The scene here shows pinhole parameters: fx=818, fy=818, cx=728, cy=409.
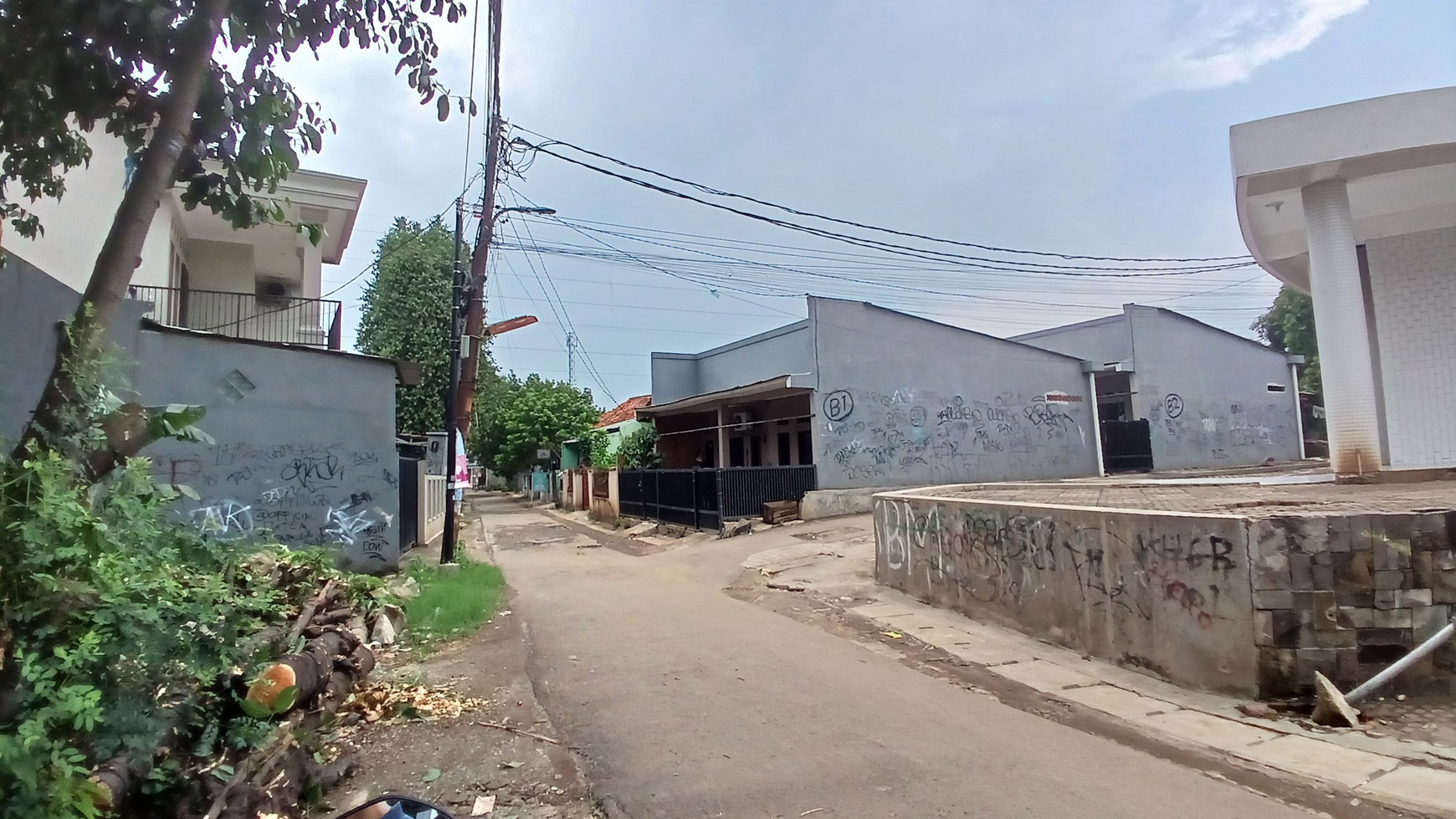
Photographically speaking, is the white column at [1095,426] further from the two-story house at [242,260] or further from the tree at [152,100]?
the tree at [152,100]

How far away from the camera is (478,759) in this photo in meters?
5.34

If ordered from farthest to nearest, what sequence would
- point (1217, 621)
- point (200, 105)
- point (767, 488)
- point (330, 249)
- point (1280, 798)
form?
1. point (767, 488)
2. point (330, 249)
3. point (1217, 621)
4. point (1280, 798)
5. point (200, 105)

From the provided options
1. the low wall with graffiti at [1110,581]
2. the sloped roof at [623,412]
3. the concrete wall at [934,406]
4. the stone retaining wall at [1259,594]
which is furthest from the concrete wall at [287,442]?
the sloped roof at [623,412]

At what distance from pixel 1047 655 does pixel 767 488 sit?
494 inches

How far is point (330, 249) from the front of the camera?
18047 mm

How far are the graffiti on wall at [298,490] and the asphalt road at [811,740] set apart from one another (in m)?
5.34

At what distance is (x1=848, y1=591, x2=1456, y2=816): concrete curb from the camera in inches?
179

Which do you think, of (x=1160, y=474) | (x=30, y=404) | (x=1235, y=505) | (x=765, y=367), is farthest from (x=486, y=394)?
(x=1235, y=505)

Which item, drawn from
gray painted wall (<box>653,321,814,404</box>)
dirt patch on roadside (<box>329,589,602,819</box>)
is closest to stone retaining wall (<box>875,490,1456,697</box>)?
dirt patch on roadside (<box>329,589,602,819</box>)

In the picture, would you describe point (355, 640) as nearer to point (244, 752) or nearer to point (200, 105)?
point (244, 752)

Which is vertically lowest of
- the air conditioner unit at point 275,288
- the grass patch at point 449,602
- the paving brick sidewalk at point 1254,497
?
the grass patch at point 449,602

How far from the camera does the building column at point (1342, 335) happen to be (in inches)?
440

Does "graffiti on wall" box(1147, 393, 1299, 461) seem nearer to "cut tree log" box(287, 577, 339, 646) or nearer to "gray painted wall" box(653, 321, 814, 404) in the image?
"gray painted wall" box(653, 321, 814, 404)

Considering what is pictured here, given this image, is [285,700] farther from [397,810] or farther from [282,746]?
[397,810]
